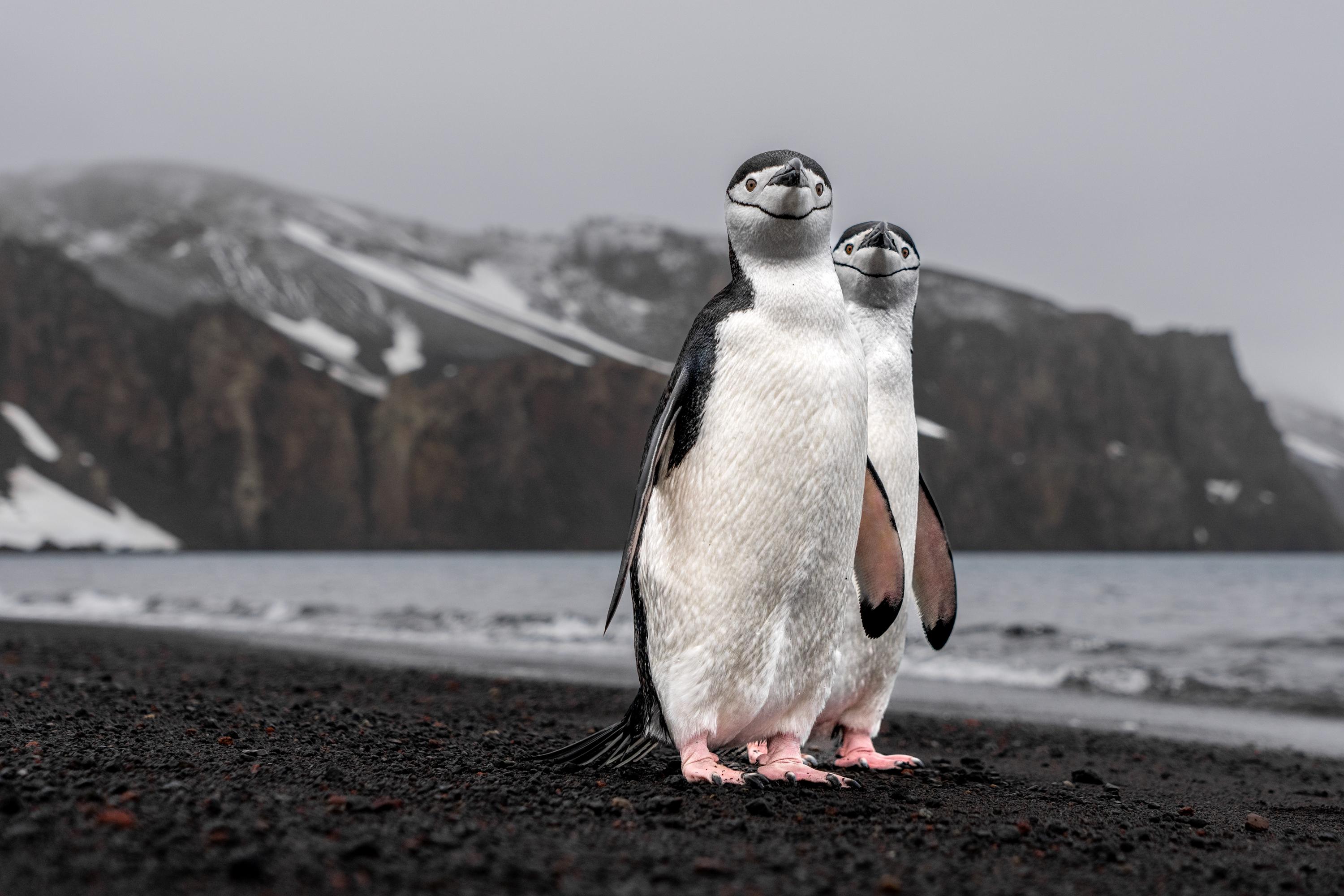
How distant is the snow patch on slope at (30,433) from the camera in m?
70.5

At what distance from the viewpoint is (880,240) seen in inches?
189

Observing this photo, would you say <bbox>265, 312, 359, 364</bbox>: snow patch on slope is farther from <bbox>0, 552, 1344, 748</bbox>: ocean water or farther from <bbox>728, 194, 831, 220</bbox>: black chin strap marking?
<bbox>728, 194, 831, 220</bbox>: black chin strap marking

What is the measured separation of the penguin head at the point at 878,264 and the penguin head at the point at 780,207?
0.92 metres

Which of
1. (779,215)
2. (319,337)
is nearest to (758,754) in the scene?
(779,215)

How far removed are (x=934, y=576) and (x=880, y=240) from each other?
1524mm

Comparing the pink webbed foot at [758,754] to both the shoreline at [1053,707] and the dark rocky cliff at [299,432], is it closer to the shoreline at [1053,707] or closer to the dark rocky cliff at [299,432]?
the shoreline at [1053,707]

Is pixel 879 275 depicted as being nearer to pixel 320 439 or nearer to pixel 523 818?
pixel 523 818

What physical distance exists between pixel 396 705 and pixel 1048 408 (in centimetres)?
9903

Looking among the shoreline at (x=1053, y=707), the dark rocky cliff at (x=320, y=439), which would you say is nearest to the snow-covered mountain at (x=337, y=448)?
the dark rocky cliff at (x=320, y=439)

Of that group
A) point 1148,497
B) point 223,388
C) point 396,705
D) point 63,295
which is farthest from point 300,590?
point 1148,497

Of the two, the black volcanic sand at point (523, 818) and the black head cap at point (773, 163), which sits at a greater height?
the black head cap at point (773, 163)

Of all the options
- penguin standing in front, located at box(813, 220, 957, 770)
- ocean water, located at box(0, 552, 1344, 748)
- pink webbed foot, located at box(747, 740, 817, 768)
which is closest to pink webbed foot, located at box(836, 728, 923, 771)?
penguin standing in front, located at box(813, 220, 957, 770)

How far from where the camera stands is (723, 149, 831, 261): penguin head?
147 inches

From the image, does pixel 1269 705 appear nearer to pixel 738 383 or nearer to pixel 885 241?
pixel 885 241
